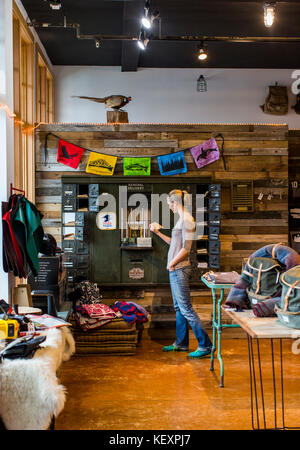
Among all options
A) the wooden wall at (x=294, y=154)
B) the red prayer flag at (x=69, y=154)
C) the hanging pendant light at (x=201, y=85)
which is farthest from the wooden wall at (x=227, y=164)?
the hanging pendant light at (x=201, y=85)

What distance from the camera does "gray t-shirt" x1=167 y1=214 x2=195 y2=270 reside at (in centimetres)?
453

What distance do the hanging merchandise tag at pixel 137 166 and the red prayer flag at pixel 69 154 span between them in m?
0.63

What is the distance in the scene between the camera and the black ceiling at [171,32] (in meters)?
5.05

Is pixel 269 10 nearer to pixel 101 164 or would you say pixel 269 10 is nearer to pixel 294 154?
pixel 101 164

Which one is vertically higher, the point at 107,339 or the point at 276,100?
the point at 276,100

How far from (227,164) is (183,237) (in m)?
1.65

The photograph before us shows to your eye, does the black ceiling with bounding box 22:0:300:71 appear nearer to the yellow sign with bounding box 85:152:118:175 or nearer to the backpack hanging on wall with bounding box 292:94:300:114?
the backpack hanging on wall with bounding box 292:94:300:114

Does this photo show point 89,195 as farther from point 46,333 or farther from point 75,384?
point 46,333

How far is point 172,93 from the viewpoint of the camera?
7234 millimetres

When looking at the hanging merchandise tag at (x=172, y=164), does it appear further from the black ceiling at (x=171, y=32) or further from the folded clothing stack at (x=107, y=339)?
the folded clothing stack at (x=107, y=339)

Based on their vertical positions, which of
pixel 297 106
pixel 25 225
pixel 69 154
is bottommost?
pixel 25 225

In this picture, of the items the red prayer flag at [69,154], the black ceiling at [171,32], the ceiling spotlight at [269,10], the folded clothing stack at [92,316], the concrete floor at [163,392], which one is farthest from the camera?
the red prayer flag at [69,154]

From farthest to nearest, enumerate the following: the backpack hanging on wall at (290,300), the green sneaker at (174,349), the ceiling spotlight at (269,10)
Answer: the green sneaker at (174,349)
the ceiling spotlight at (269,10)
the backpack hanging on wall at (290,300)

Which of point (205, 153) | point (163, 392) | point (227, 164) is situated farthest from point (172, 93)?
point (163, 392)
